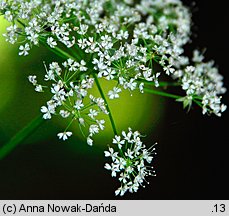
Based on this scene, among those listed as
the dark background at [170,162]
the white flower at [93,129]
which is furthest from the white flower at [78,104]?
the dark background at [170,162]

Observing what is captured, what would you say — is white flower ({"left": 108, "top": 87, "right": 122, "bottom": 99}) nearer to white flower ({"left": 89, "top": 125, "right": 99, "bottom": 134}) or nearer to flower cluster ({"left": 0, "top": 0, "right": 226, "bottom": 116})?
flower cluster ({"left": 0, "top": 0, "right": 226, "bottom": 116})

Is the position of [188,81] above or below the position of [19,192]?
below

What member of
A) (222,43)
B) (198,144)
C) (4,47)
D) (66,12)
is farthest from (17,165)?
(66,12)

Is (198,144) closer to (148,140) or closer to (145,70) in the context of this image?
(148,140)

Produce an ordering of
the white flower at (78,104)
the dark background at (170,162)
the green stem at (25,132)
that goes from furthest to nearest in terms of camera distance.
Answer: the dark background at (170,162) < the green stem at (25,132) < the white flower at (78,104)

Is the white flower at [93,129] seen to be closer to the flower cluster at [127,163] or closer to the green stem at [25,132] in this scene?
the flower cluster at [127,163]

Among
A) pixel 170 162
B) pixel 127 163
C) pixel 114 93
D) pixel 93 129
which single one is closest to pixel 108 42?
pixel 114 93

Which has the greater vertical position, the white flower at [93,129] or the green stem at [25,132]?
the green stem at [25,132]

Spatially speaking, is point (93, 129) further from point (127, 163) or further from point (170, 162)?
point (170, 162)
